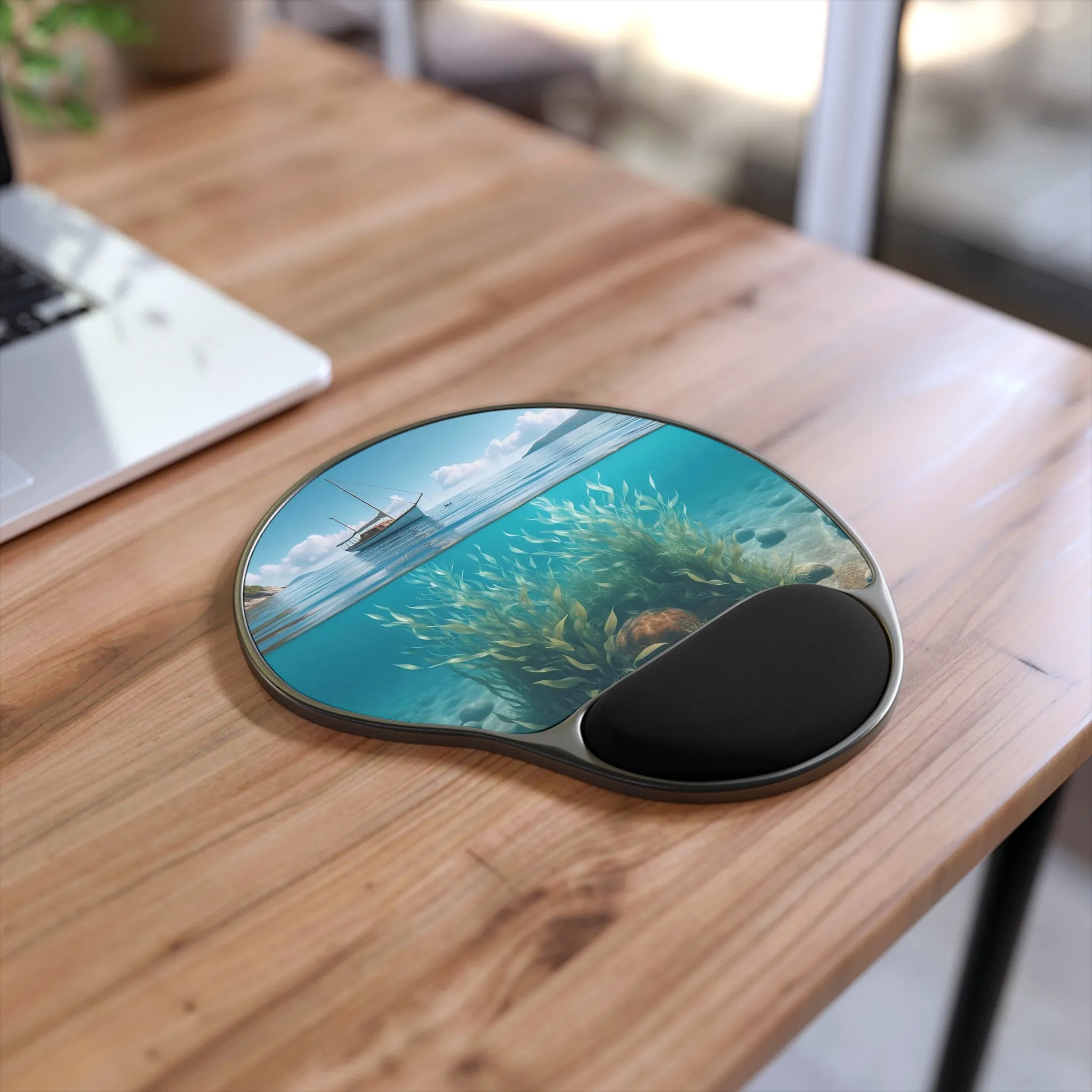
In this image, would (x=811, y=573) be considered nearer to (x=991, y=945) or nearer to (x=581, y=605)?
(x=581, y=605)

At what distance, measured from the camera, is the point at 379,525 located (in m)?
0.59

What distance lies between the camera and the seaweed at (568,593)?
0.51 metres

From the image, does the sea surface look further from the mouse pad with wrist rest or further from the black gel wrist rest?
the black gel wrist rest

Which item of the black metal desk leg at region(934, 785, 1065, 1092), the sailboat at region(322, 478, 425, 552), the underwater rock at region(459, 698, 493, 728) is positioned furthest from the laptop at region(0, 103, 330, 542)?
the black metal desk leg at region(934, 785, 1065, 1092)

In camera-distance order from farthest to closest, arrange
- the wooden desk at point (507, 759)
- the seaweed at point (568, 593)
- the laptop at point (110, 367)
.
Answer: the laptop at point (110, 367) < the seaweed at point (568, 593) < the wooden desk at point (507, 759)

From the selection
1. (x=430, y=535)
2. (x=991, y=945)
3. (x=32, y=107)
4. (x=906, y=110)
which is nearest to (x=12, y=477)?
(x=430, y=535)

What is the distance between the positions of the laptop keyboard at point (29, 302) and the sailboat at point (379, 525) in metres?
0.26

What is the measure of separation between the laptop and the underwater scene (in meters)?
0.09

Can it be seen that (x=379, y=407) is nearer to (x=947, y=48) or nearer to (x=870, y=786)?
(x=870, y=786)

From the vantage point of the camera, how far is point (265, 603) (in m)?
0.55

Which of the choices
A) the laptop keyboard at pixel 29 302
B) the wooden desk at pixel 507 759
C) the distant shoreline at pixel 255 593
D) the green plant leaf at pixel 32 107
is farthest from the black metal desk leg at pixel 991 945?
the green plant leaf at pixel 32 107

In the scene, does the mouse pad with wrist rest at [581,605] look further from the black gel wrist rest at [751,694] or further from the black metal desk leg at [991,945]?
the black metal desk leg at [991,945]

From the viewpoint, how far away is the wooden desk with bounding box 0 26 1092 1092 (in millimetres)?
408

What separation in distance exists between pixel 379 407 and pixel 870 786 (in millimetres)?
356
